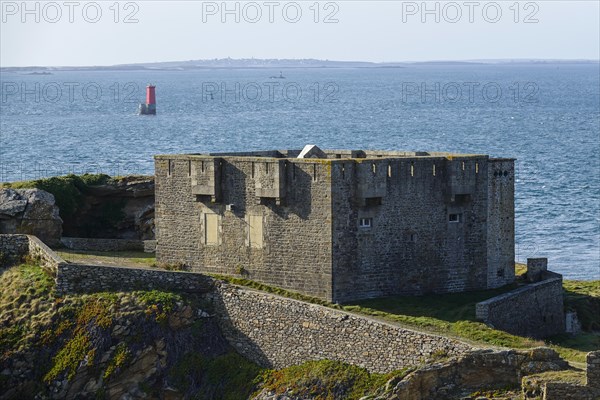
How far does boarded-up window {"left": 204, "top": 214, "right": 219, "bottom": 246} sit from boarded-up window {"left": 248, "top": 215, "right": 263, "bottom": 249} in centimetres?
123

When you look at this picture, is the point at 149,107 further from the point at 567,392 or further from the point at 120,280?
the point at 567,392

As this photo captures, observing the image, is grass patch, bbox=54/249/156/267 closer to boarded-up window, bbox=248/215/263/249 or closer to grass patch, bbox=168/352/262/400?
boarded-up window, bbox=248/215/263/249

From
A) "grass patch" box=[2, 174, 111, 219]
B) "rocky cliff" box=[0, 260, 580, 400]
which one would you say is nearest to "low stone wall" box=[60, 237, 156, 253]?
"grass patch" box=[2, 174, 111, 219]

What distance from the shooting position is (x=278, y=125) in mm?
151375

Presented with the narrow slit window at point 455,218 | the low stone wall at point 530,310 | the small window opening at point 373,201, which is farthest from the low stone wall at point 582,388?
the narrow slit window at point 455,218

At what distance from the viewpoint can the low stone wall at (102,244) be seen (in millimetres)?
48906

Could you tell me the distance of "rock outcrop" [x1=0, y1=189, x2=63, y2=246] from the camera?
4844 cm

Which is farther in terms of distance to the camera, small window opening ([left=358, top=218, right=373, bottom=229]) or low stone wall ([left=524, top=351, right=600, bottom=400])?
small window opening ([left=358, top=218, right=373, bottom=229])

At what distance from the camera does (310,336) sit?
40375 mm

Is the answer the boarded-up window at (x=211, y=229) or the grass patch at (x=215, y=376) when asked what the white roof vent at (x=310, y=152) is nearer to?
Result: the boarded-up window at (x=211, y=229)

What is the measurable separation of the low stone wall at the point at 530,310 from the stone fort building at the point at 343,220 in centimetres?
126

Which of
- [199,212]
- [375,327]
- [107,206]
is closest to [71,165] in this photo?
[107,206]

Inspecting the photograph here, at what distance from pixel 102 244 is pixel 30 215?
8.34ft

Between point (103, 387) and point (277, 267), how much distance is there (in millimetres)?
6374
